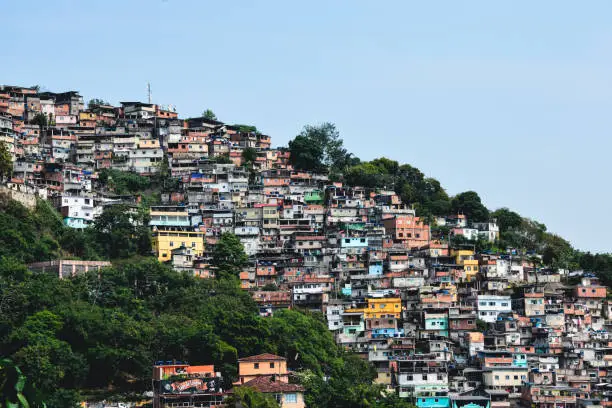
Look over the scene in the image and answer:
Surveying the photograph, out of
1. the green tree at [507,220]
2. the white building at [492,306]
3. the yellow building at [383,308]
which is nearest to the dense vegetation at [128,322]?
the yellow building at [383,308]

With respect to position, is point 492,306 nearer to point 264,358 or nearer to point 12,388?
point 264,358

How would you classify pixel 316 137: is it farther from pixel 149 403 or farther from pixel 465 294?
pixel 149 403

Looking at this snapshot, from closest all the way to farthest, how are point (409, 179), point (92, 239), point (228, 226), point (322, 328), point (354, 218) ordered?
point (322, 328) < point (92, 239) < point (228, 226) < point (354, 218) < point (409, 179)

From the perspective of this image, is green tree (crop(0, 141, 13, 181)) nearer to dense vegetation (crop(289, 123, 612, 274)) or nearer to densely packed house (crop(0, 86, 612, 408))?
densely packed house (crop(0, 86, 612, 408))

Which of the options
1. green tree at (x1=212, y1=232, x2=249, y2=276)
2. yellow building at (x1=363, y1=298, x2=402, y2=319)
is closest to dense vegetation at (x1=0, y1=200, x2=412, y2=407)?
green tree at (x1=212, y1=232, x2=249, y2=276)

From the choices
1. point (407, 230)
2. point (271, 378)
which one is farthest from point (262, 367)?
point (407, 230)

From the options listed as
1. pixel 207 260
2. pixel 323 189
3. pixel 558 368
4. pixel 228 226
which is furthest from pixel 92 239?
pixel 558 368
